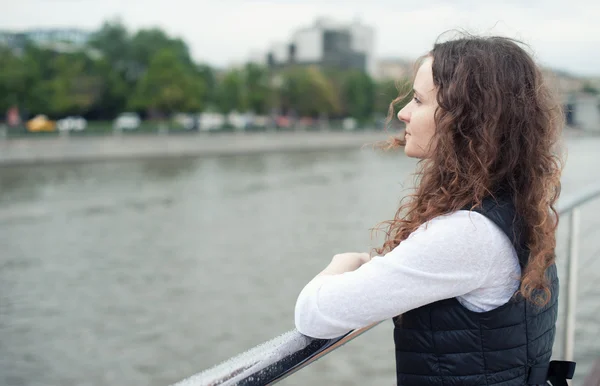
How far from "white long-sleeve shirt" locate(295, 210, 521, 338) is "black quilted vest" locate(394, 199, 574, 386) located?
Result: 28mm

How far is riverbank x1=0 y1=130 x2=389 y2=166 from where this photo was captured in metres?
27.0

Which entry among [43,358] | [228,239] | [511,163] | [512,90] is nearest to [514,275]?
[511,163]

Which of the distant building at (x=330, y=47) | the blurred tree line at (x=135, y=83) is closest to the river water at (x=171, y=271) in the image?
the blurred tree line at (x=135, y=83)

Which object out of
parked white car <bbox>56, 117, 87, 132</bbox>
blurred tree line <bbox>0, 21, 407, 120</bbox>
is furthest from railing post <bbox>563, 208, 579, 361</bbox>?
parked white car <bbox>56, 117, 87, 132</bbox>

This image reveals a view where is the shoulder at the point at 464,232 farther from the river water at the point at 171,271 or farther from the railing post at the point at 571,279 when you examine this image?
the railing post at the point at 571,279

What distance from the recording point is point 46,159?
27609 mm

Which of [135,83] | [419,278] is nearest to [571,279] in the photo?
[419,278]

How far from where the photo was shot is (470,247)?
1.01m

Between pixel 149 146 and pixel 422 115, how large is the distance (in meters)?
31.8

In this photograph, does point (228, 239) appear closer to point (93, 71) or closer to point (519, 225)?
point (519, 225)

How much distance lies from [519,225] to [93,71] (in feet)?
147

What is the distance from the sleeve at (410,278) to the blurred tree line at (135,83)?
30604 mm

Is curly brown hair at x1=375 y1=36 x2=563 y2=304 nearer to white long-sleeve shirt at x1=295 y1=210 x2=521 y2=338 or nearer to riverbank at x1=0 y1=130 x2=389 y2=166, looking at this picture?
white long-sleeve shirt at x1=295 y1=210 x2=521 y2=338

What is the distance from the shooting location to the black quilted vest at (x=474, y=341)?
3.44 ft
